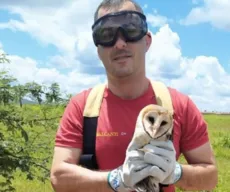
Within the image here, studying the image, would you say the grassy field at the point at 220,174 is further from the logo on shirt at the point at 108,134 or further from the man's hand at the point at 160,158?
the man's hand at the point at 160,158

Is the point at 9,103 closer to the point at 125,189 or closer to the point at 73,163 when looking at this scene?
the point at 73,163

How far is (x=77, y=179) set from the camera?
10.3 ft

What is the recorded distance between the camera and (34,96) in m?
5.73

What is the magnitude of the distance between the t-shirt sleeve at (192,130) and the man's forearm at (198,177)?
165mm

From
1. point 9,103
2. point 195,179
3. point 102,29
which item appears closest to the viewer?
point 195,179

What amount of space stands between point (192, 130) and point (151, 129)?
0.81 metres

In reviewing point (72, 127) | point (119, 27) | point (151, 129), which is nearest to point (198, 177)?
point (151, 129)

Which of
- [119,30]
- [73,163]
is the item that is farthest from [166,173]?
[119,30]

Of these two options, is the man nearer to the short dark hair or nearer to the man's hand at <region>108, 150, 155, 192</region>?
the short dark hair

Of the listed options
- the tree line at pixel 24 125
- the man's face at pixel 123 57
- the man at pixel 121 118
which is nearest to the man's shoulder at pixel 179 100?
the man at pixel 121 118

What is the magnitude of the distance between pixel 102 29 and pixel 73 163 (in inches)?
38.7

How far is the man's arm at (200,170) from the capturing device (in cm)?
317

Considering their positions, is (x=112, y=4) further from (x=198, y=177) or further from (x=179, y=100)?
(x=198, y=177)

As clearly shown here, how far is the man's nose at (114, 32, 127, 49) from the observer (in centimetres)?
328
